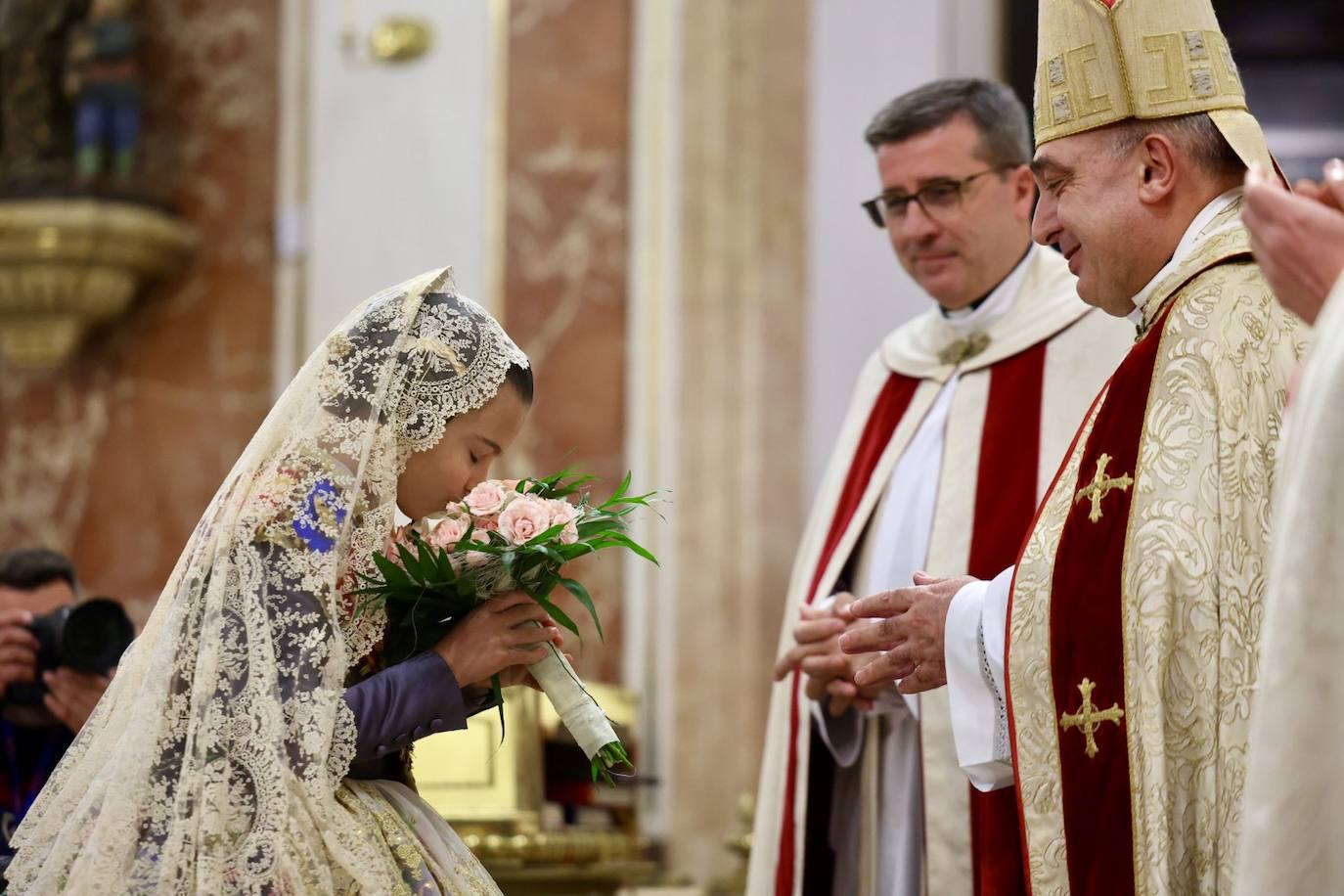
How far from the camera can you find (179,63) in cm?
717

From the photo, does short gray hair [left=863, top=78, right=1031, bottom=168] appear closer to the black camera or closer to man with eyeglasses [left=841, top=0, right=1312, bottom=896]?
man with eyeglasses [left=841, top=0, right=1312, bottom=896]

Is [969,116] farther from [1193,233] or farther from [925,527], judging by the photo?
[1193,233]

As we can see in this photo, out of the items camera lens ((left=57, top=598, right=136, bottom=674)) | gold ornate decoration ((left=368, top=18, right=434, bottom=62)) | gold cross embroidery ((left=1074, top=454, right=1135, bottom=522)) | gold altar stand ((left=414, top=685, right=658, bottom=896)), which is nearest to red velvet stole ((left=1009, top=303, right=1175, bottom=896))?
gold cross embroidery ((left=1074, top=454, right=1135, bottom=522))

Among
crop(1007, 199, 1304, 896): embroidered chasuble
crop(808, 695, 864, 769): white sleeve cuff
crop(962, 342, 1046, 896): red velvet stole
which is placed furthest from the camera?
crop(808, 695, 864, 769): white sleeve cuff

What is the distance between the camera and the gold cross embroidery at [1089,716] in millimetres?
2771

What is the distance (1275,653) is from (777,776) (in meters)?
2.09

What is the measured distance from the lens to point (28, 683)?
3.88 metres

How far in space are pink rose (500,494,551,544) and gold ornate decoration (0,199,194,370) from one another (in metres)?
4.33

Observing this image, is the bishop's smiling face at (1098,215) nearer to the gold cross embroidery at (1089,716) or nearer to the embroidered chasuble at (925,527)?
the gold cross embroidery at (1089,716)

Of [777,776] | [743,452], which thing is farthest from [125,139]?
[777,776]

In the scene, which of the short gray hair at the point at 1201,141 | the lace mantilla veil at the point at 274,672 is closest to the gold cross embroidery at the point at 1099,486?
the short gray hair at the point at 1201,141

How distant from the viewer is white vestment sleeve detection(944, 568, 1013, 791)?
2.99 metres

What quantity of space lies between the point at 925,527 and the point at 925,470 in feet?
0.52

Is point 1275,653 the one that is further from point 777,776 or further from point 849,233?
point 849,233
